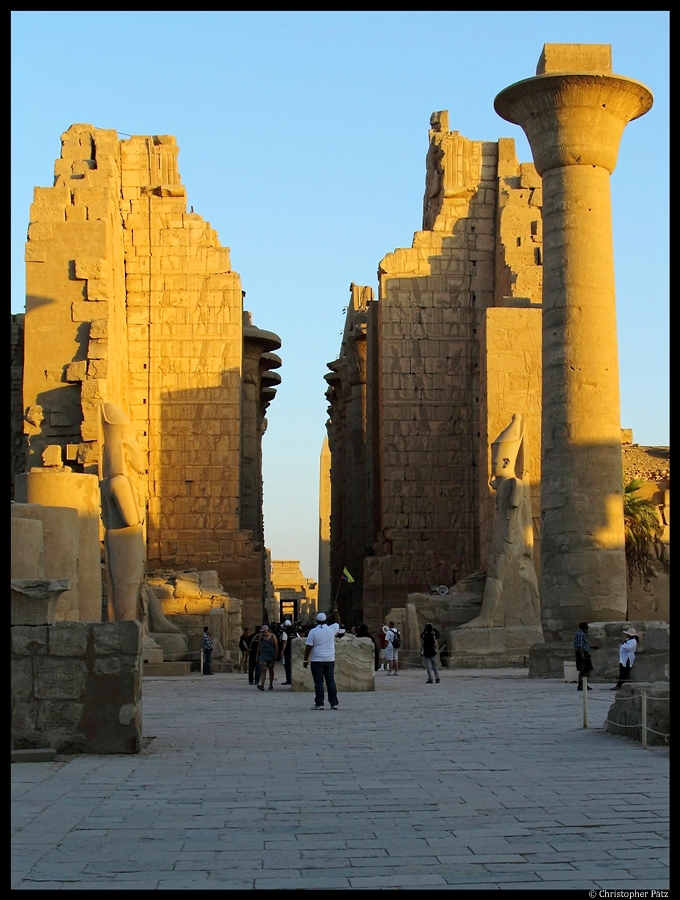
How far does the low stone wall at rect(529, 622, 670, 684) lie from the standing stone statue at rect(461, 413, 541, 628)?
13.1 feet

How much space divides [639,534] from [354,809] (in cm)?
2200

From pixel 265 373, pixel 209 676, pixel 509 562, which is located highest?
pixel 265 373

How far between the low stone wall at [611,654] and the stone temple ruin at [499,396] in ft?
1.94

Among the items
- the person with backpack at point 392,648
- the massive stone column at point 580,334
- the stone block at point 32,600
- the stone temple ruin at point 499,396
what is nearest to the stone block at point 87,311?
the stone temple ruin at point 499,396

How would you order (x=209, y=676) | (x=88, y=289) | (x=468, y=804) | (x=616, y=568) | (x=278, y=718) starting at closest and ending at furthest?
(x=468, y=804), (x=278, y=718), (x=616, y=568), (x=209, y=676), (x=88, y=289)

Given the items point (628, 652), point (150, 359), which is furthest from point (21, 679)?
point (150, 359)

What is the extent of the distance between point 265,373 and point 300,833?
3289 centimetres

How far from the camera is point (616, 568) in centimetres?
1842

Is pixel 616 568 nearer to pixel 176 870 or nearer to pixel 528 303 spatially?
pixel 528 303

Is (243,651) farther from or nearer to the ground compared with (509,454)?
nearer to the ground

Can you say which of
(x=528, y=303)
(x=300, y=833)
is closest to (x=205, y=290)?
(x=528, y=303)

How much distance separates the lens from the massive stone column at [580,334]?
18359mm

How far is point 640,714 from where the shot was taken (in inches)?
370

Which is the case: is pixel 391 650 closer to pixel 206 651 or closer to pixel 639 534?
pixel 206 651
